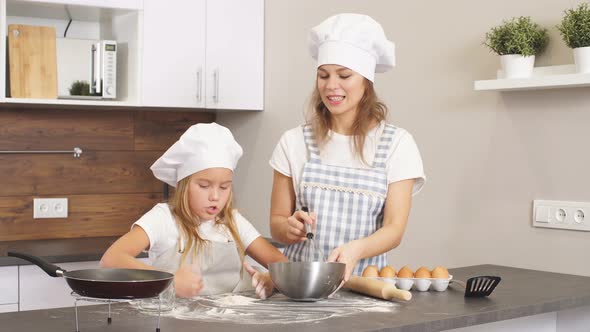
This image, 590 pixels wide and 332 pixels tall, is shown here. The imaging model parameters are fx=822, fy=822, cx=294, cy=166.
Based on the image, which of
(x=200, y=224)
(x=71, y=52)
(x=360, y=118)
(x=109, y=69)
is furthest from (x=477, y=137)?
(x=71, y=52)

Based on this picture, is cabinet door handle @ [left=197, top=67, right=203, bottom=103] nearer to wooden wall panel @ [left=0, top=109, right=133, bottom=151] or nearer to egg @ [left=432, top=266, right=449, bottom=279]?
wooden wall panel @ [left=0, top=109, right=133, bottom=151]

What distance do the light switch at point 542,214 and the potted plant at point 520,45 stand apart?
40cm

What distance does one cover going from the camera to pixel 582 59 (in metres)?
2.23

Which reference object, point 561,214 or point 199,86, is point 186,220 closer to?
point 561,214

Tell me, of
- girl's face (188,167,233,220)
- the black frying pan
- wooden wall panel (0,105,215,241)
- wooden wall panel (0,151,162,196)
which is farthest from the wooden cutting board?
the black frying pan

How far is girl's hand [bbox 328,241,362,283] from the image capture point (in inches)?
68.7

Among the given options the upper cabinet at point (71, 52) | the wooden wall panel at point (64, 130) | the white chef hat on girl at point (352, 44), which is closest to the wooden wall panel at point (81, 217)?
the wooden wall panel at point (64, 130)

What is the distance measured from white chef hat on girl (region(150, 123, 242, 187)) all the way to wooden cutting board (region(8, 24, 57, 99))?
1.38m

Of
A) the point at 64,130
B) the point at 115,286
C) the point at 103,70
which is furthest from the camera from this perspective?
the point at 64,130

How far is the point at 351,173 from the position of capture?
2.14 metres

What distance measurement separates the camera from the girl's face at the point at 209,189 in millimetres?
2006

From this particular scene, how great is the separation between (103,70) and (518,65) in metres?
1.74

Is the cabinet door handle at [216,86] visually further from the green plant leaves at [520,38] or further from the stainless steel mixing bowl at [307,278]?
the stainless steel mixing bowl at [307,278]

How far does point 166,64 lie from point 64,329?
215 cm
